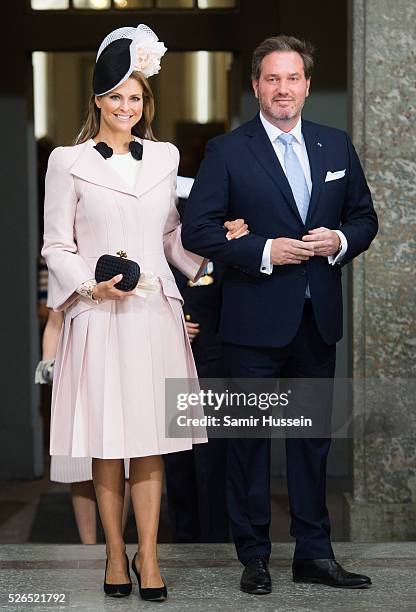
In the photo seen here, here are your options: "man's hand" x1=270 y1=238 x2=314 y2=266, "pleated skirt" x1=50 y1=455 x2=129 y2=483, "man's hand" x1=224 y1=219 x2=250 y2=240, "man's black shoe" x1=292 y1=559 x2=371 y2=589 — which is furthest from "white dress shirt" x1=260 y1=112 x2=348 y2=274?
"pleated skirt" x1=50 y1=455 x2=129 y2=483

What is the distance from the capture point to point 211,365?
545cm

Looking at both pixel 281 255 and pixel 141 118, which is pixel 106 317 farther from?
pixel 141 118

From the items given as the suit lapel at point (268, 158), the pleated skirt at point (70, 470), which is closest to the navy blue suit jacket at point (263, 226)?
the suit lapel at point (268, 158)

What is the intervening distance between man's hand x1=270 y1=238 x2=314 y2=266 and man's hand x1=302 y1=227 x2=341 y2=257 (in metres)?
0.02

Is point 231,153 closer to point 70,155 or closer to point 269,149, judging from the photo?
point 269,149

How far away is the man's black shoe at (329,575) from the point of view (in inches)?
171

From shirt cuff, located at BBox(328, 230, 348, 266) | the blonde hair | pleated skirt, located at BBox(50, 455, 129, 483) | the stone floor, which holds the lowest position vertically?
the stone floor

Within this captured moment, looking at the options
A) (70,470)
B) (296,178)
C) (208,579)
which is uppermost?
(296,178)

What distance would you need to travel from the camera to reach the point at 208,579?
178 inches

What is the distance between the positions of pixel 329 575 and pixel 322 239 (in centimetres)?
117

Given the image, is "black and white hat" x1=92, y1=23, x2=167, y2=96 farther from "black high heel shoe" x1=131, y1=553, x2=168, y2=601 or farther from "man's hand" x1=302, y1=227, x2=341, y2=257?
"black high heel shoe" x1=131, y1=553, x2=168, y2=601

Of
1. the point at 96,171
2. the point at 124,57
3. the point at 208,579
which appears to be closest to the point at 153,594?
the point at 208,579

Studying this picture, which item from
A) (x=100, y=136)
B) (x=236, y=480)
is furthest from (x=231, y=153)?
(x=236, y=480)

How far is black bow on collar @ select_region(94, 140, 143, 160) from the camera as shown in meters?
4.17
